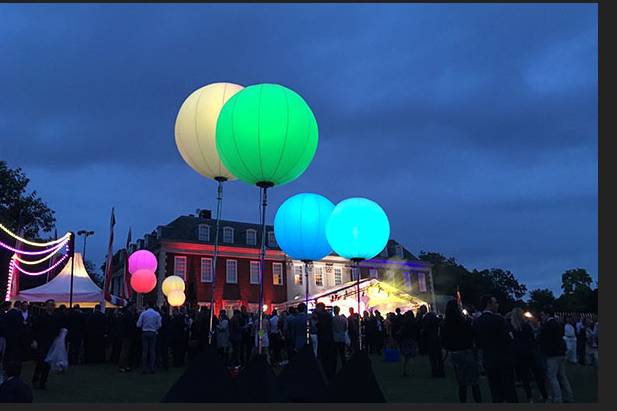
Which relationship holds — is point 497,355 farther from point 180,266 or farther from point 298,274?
point 298,274

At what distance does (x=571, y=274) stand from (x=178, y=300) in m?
65.8

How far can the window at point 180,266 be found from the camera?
37.1 meters

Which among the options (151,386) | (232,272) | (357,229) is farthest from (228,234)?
(357,229)

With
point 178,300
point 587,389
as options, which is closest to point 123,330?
point 178,300

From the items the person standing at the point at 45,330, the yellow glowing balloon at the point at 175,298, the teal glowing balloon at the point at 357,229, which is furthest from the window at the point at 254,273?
the teal glowing balloon at the point at 357,229

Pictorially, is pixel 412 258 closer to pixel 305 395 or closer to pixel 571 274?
pixel 571 274

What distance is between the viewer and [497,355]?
6.63m

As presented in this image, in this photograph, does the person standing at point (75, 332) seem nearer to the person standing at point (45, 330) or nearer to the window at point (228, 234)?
the person standing at point (45, 330)

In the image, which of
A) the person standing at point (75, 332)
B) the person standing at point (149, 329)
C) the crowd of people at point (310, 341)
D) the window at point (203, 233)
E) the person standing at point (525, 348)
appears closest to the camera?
the crowd of people at point (310, 341)

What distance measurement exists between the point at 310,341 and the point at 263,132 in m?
7.51

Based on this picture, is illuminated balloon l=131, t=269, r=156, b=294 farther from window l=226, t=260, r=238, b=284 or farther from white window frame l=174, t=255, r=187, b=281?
window l=226, t=260, r=238, b=284

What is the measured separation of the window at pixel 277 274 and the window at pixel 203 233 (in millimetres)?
5975

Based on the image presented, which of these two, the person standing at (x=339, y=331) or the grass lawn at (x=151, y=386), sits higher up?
the person standing at (x=339, y=331)

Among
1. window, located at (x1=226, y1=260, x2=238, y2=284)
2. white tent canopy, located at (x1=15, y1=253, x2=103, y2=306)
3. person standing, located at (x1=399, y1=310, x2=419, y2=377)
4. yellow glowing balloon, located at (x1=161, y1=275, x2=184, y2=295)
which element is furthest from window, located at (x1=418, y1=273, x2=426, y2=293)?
person standing, located at (x1=399, y1=310, x2=419, y2=377)
